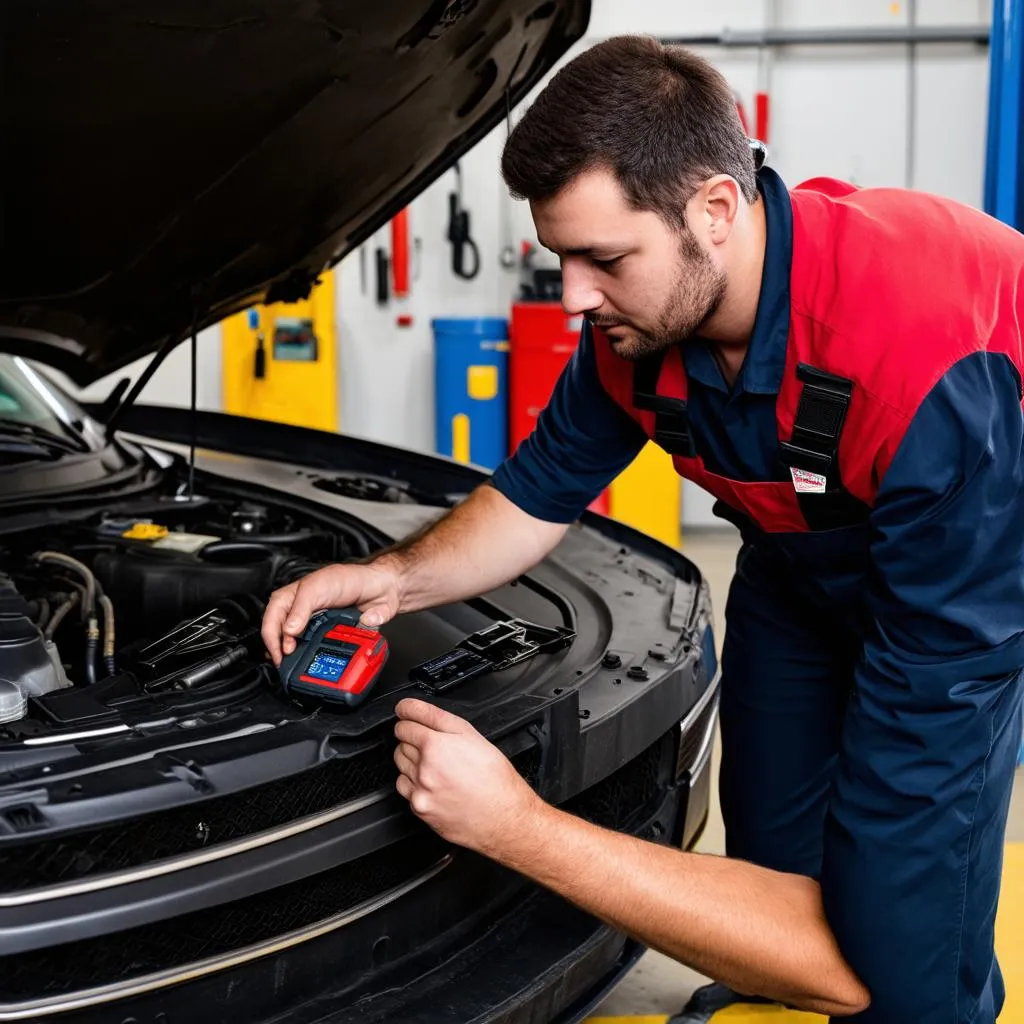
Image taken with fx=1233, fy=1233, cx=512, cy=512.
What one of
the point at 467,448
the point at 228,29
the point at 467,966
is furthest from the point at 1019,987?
the point at 467,448

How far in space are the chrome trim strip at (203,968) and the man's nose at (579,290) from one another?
628 millimetres

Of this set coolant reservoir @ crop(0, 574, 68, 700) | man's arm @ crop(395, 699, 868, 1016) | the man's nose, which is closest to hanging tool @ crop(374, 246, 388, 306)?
coolant reservoir @ crop(0, 574, 68, 700)

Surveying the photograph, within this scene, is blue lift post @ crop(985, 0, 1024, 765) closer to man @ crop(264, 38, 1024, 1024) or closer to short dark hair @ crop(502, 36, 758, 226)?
man @ crop(264, 38, 1024, 1024)

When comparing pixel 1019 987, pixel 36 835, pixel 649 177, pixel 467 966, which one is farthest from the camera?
pixel 1019 987

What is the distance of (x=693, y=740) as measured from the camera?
1.79m

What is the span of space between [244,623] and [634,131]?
2.80ft

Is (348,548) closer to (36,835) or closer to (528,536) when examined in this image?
(528,536)

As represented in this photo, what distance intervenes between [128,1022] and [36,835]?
0.73 ft

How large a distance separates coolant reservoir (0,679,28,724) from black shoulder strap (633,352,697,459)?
2.60 feet

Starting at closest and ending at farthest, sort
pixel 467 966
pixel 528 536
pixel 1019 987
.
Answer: pixel 467 966, pixel 528 536, pixel 1019 987

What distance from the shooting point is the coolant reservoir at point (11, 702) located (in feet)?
4.10

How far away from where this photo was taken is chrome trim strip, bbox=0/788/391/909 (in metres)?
1.06

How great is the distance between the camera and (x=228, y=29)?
1.47 meters

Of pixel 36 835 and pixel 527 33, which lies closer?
pixel 36 835
